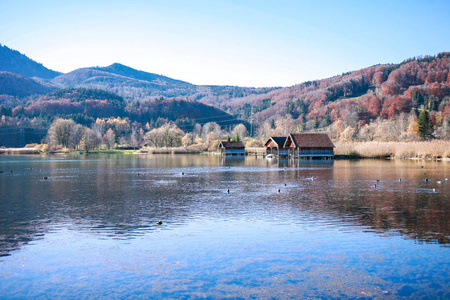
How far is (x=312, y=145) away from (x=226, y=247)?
7423 cm

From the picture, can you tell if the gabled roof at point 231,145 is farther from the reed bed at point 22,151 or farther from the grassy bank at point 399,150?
the reed bed at point 22,151

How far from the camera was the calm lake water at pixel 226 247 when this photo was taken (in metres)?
10.7

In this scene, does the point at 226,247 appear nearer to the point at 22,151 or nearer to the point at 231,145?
the point at 231,145

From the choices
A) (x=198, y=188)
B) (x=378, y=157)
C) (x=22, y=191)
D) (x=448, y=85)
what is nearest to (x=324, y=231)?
(x=198, y=188)

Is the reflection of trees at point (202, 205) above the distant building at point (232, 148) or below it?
below

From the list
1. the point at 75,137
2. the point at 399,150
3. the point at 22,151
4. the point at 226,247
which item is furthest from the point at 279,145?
the point at 22,151

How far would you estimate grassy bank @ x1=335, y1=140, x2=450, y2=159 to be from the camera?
71.1 metres

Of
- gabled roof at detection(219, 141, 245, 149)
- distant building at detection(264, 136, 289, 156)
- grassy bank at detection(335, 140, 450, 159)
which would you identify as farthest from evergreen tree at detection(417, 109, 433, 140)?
gabled roof at detection(219, 141, 245, 149)

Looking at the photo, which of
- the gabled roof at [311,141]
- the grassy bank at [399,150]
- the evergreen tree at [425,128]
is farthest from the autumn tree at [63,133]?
the evergreen tree at [425,128]

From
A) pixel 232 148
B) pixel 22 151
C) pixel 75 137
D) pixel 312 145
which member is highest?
pixel 75 137

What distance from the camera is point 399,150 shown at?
79.1 m

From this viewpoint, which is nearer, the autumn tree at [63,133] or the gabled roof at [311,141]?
the gabled roof at [311,141]

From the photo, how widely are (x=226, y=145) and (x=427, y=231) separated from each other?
325 ft

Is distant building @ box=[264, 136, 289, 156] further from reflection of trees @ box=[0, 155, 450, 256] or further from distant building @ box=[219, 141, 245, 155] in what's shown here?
reflection of trees @ box=[0, 155, 450, 256]
